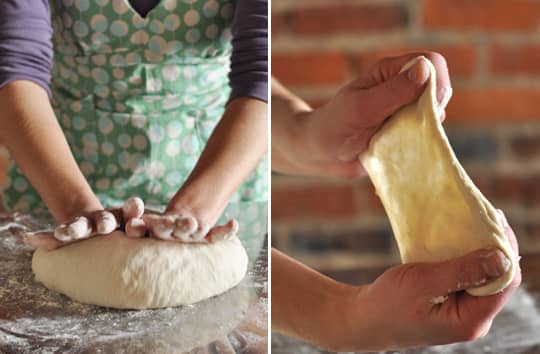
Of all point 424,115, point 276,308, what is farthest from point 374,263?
point 424,115

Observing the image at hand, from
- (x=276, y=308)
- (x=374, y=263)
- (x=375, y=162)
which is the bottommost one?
(x=374, y=263)

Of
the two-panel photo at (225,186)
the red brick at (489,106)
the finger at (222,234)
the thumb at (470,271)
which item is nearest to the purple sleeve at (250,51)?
the two-panel photo at (225,186)

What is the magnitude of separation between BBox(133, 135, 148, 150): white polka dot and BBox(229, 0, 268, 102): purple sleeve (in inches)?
3.2

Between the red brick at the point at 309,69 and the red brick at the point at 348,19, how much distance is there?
0.10 ft

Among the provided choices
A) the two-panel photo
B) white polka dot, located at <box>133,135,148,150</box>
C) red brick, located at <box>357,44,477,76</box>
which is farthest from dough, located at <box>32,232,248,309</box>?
red brick, located at <box>357,44,477,76</box>

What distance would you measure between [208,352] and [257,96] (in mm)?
215

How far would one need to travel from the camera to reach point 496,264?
355 millimetres

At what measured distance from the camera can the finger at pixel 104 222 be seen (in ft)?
1.59

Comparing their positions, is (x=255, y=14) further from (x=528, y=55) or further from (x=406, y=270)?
(x=528, y=55)

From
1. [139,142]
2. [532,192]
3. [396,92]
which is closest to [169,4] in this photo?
[139,142]

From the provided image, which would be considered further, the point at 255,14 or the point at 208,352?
the point at 255,14

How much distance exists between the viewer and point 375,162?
0.46m

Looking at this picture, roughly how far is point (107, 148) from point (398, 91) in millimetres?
275

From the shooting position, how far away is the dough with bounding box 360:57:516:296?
369 mm
